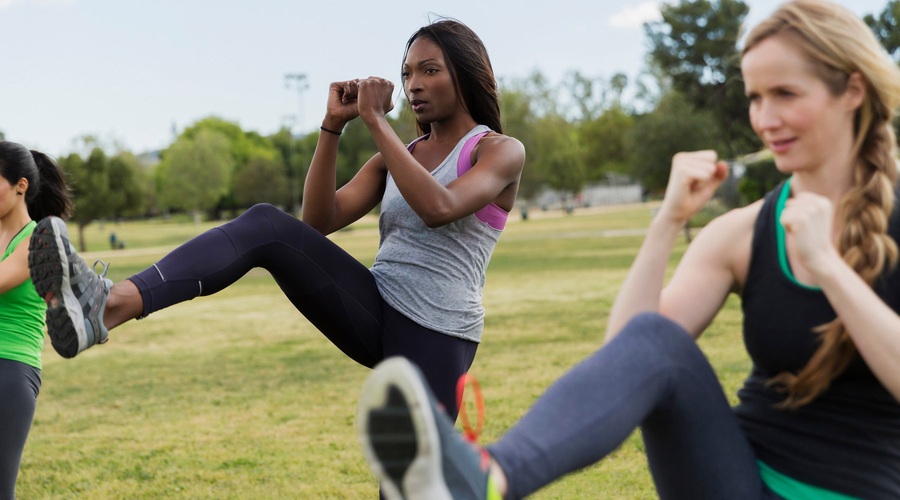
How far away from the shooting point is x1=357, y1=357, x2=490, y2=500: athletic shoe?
2.02m

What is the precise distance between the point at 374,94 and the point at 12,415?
1.91 metres

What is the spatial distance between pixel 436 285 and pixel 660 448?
149cm

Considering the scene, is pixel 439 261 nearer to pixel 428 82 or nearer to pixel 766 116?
pixel 428 82

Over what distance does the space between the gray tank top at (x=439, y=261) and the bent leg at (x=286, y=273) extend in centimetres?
11

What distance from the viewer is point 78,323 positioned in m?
3.13

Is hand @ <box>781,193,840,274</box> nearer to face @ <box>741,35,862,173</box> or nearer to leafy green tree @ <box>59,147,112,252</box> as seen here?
face @ <box>741,35,862,173</box>

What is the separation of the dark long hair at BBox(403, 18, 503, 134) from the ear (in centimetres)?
177

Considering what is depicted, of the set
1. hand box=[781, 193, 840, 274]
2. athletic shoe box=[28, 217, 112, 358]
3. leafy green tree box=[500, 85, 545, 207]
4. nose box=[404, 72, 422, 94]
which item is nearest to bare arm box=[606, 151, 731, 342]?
hand box=[781, 193, 840, 274]

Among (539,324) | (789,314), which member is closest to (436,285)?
(789,314)

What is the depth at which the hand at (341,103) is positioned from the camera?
394cm

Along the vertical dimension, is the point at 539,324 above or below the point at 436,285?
below

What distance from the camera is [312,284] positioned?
369 centimetres

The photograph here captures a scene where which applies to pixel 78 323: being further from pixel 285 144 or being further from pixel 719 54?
pixel 285 144

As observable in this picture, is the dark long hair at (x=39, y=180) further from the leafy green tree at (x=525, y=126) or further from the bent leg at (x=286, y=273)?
the leafy green tree at (x=525, y=126)
